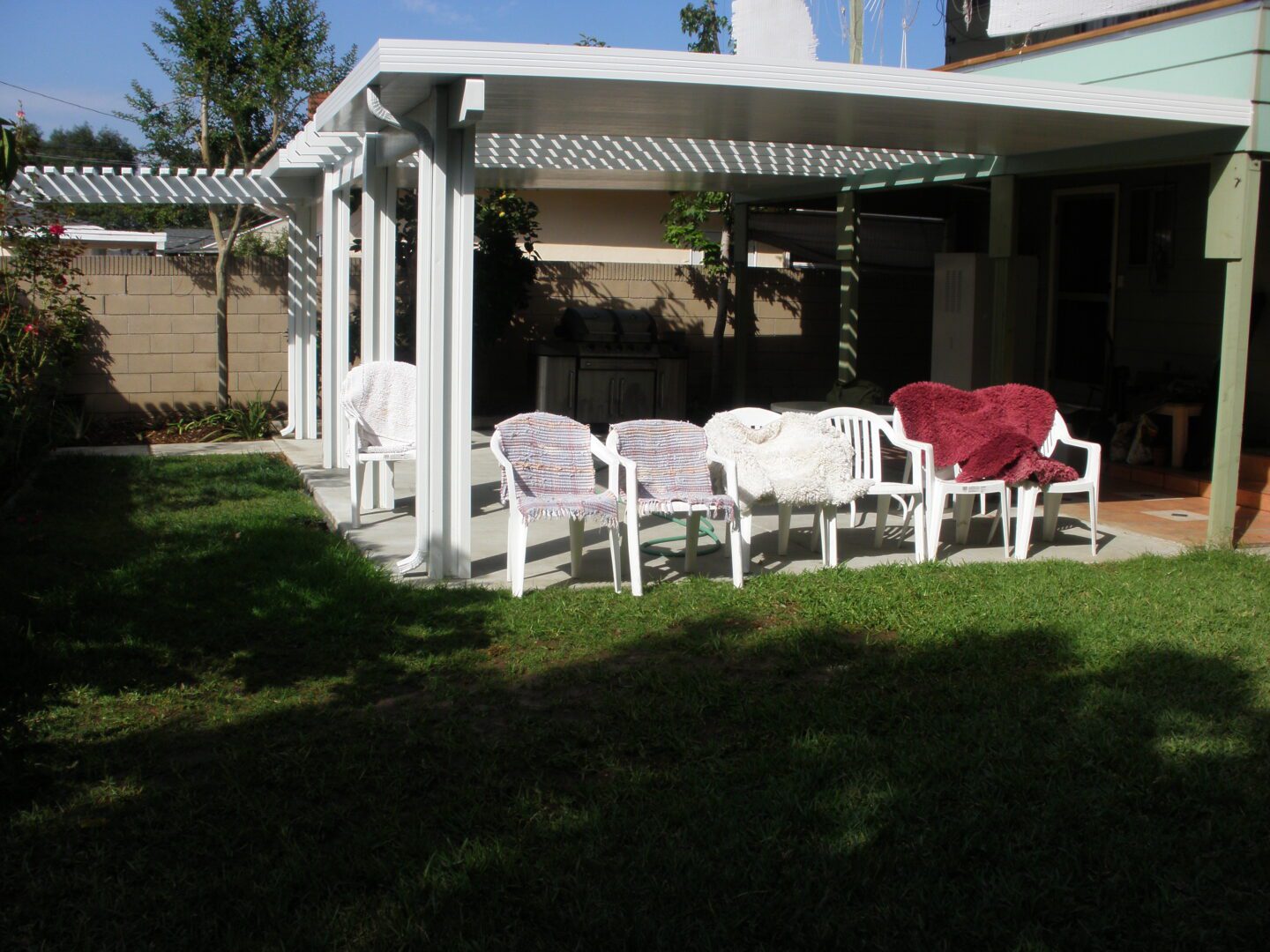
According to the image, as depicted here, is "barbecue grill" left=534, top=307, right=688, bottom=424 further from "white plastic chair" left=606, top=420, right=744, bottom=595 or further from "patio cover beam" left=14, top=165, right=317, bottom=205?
"white plastic chair" left=606, top=420, right=744, bottom=595

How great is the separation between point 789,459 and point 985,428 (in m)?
1.29

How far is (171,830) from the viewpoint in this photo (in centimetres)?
346

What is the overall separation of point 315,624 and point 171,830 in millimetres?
1972

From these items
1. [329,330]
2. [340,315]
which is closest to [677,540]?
[340,315]

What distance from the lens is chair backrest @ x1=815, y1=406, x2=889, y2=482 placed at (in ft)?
24.0

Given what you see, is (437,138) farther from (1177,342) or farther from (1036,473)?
(1177,342)

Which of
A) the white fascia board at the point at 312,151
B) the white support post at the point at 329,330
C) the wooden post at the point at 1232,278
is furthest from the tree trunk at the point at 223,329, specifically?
the wooden post at the point at 1232,278

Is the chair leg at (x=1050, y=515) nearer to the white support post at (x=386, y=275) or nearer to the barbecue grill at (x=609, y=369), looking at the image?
the white support post at (x=386, y=275)

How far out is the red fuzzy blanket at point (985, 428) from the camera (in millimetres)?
6938

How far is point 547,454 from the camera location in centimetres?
636

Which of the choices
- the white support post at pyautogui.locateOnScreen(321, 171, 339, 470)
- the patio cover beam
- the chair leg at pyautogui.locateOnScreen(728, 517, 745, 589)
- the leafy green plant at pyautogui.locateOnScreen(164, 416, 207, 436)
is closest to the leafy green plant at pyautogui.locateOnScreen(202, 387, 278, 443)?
the leafy green plant at pyautogui.locateOnScreen(164, 416, 207, 436)

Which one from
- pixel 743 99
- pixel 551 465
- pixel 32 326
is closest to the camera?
pixel 551 465

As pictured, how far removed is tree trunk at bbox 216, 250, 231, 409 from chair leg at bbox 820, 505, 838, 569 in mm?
7929

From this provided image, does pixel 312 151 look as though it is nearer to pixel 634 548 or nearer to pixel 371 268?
pixel 371 268
